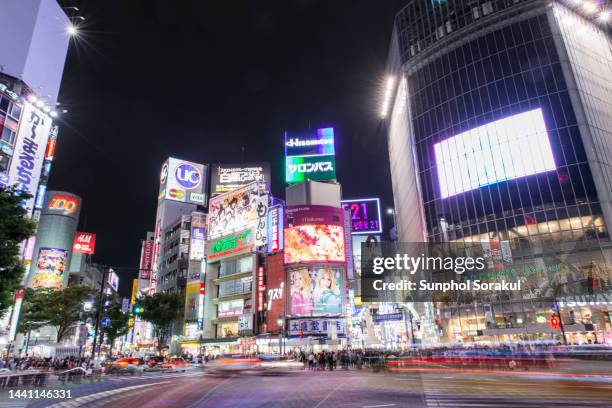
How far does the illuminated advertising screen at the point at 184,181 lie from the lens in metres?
97.2

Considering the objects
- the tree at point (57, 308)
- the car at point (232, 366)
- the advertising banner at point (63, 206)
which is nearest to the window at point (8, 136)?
the tree at point (57, 308)

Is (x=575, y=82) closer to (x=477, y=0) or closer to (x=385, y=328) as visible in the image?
(x=477, y=0)

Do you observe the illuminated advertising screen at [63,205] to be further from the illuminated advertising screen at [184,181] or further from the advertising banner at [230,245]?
the advertising banner at [230,245]

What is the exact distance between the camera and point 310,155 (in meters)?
73.1

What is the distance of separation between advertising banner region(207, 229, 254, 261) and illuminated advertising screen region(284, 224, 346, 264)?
28.1ft

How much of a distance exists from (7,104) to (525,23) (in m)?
66.4

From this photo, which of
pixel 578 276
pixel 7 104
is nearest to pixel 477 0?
pixel 578 276

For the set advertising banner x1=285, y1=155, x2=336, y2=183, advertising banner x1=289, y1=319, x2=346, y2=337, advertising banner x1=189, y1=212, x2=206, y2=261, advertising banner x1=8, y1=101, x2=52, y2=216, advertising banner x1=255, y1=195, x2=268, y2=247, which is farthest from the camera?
A: advertising banner x1=189, y1=212, x2=206, y2=261

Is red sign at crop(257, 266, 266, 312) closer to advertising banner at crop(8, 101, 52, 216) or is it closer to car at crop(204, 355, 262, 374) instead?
advertising banner at crop(8, 101, 52, 216)

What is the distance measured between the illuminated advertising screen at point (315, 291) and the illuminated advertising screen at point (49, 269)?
52922 millimetres

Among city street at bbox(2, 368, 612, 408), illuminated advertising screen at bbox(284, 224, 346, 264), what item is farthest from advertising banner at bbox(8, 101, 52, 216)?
illuminated advertising screen at bbox(284, 224, 346, 264)

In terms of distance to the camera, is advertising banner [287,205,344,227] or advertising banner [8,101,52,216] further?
advertising banner [287,205,344,227]

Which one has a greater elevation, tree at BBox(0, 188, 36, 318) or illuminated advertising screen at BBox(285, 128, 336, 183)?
illuminated advertising screen at BBox(285, 128, 336, 183)

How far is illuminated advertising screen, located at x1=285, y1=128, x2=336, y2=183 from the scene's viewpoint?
72.2m
